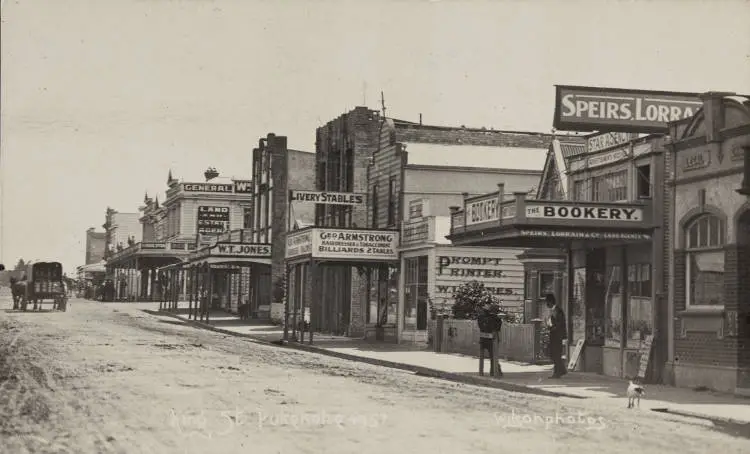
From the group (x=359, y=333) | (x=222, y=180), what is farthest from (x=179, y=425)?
(x=222, y=180)

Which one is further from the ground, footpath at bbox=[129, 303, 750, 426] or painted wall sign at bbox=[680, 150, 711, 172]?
painted wall sign at bbox=[680, 150, 711, 172]

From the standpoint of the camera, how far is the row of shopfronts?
66.6 feet

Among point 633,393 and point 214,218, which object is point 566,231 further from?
point 214,218

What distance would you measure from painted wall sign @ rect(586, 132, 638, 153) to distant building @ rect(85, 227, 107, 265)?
483 ft

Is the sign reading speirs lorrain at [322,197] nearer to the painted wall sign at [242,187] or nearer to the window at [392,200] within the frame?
the window at [392,200]

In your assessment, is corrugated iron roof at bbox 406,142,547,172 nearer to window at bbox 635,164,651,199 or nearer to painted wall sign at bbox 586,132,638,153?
painted wall sign at bbox 586,132,638,153

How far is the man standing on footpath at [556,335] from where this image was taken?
74.3 ft

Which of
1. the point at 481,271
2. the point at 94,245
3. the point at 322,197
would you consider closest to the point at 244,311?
the point at 322,197

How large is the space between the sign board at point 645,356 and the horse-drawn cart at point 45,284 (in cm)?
4463

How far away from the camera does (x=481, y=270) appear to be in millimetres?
35375

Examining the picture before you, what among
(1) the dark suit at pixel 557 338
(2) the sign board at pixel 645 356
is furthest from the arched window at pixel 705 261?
(1) the dark suit at pixel 557 338

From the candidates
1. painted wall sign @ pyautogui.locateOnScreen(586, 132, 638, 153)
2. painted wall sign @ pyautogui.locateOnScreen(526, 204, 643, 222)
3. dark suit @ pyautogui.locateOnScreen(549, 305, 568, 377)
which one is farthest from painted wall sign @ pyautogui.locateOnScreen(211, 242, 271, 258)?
painted wall sign @ pyautogui.locateOnScreen(526, 204, 643, 222)

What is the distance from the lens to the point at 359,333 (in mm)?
42969

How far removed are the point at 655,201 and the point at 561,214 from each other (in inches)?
73.6
